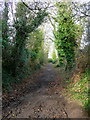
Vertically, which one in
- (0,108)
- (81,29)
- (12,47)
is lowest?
(0,108)

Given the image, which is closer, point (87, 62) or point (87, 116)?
point (87, 116)

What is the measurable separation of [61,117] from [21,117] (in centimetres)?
129

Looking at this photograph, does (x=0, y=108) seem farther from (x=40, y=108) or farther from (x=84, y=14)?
(x=84, y=14)

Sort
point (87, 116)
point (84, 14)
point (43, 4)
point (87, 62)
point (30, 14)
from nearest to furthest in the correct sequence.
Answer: point (87, 116)
point (84, 14)
point (87, 62)
point (43, 4)
point (30, 14)

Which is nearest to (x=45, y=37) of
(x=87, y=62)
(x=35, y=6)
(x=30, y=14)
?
(x=30, y=14)

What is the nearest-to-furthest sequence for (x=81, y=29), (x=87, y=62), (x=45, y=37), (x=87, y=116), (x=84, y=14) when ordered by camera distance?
(x=87, y=116)
(x=84, y=14)
(x=87, y=62)
(x=81, y=29)
(x=45, y=37)

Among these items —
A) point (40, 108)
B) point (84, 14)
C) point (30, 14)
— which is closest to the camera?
point (40, 108)

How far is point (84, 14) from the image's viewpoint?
6102 millimetres

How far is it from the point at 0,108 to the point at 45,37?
15.5 m

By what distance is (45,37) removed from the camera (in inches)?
739

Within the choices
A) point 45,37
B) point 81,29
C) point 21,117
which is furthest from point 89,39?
point 45,37

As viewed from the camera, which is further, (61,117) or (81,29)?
(81,29)

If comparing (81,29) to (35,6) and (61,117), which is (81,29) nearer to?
(35,6)

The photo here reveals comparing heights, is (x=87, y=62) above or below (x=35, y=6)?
below
